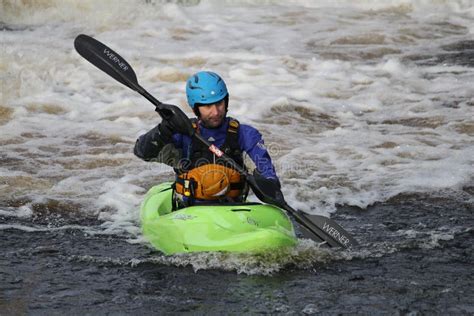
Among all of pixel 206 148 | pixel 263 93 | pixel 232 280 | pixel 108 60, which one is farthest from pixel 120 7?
pixel 232 280

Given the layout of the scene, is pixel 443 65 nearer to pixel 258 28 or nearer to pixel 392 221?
pixel 258 28

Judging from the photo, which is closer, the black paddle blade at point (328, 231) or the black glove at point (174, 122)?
the black glove at point (174, 122)

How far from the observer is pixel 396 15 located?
51.4 feet

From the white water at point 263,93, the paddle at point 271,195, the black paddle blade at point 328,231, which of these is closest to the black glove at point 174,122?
the paddle at point 271,195

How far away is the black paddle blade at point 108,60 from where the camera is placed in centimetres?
646

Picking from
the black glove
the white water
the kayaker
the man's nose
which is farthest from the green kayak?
the white water

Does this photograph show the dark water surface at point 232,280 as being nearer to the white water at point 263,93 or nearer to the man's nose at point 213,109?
the white water at point 263,93

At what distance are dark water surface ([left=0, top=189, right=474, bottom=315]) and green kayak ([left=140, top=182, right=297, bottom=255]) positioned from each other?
6.5 inches

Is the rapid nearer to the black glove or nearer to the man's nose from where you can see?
the black glove

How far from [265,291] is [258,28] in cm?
1005

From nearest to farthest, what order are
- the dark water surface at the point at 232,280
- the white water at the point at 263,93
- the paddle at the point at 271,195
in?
the dark water surface at the point at 232,280, the paddle at the point at 271,195, the white water at the point at 263,93

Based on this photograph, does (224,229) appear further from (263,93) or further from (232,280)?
(263,93)

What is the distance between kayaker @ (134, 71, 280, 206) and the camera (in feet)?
18.3

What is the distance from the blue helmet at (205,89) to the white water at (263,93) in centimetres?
144
